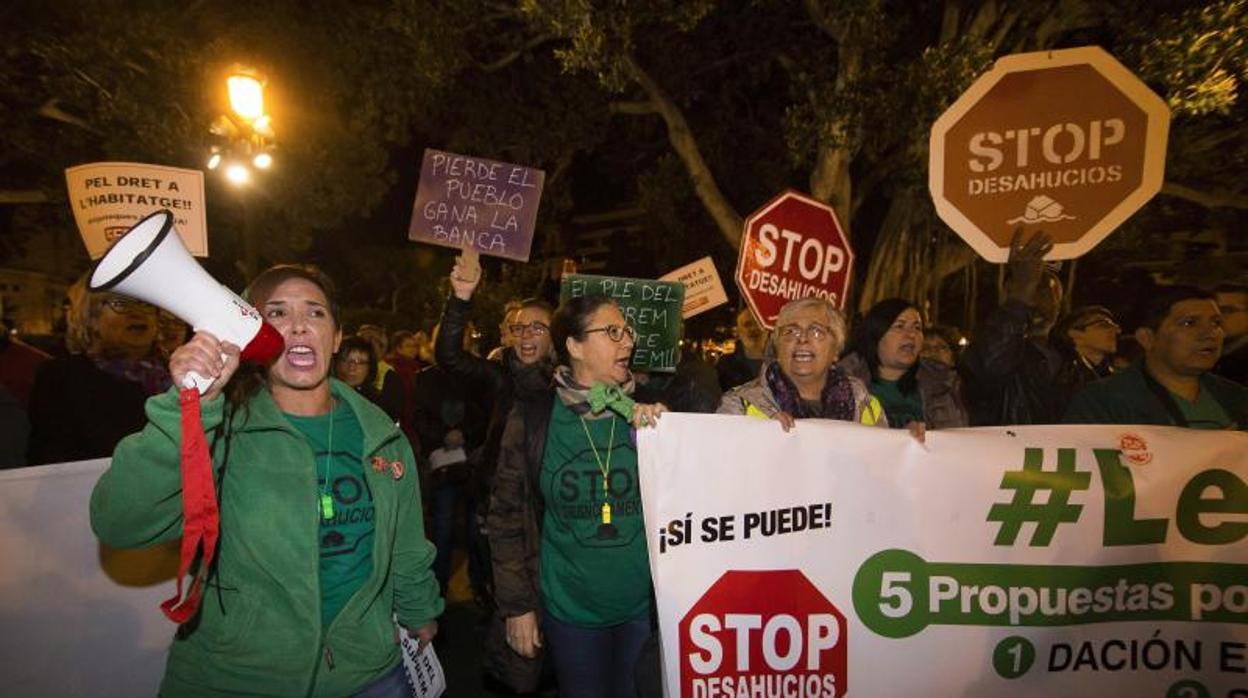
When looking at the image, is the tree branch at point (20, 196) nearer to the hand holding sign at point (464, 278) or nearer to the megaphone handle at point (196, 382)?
the hand holding sign at point (464, 278)

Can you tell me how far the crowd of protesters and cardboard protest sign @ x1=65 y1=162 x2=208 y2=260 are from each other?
0.71 m

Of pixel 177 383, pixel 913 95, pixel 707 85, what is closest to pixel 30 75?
pixel 707 85

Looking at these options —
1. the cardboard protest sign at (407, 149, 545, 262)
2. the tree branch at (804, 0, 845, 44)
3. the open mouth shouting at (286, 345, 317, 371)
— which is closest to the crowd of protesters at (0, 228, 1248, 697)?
the open mouth shouting at (286, 345, 317, 371)

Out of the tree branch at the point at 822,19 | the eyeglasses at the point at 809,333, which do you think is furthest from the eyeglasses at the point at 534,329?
the tree branch at the point at 822,19

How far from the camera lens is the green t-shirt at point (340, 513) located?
2.31 m

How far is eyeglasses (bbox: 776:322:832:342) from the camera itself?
3.15 meters

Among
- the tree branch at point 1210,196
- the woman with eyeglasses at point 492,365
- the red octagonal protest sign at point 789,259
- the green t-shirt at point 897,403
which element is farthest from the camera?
the tree branch at point 1210,196

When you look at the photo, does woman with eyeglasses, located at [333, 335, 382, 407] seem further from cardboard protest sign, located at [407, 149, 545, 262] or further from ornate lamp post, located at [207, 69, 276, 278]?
ornate lamp post, located at [207, 69, 276, 278]

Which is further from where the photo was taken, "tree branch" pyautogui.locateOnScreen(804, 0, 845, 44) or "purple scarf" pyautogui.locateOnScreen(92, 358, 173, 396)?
"tree branch" pyautogui.locateOnScreen(804, 0, 845, 44)

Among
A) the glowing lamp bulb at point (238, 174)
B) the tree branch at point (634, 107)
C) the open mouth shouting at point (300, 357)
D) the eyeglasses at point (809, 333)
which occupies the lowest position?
the open mouth shouting at point (300, 357)

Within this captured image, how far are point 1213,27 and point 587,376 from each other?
8.04 metres

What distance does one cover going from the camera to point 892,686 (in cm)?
277

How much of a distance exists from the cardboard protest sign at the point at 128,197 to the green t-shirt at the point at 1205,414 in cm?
559

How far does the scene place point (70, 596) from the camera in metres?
2.96
